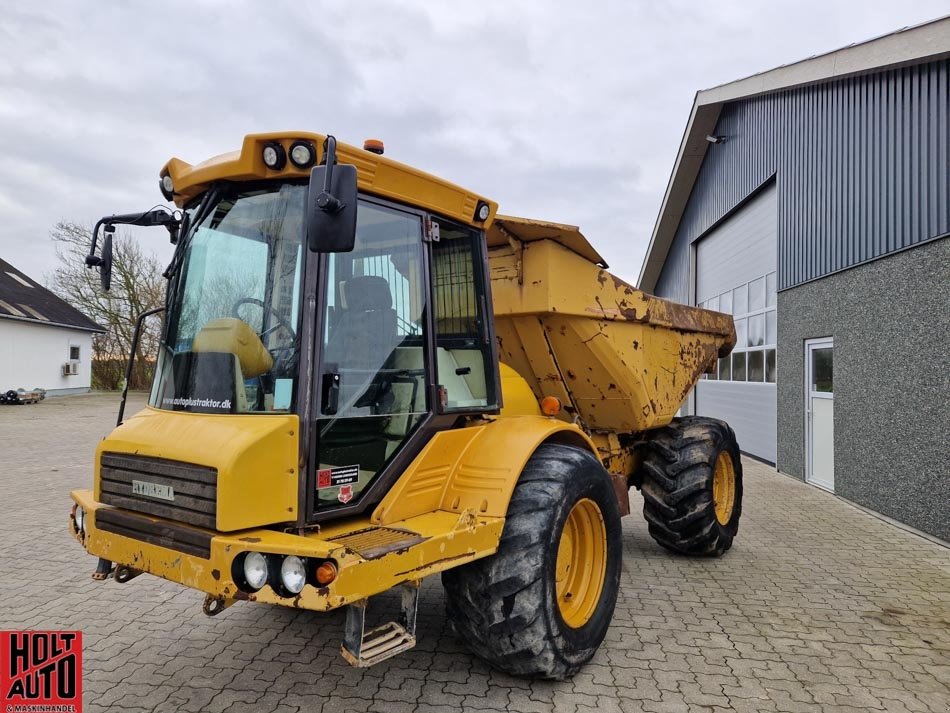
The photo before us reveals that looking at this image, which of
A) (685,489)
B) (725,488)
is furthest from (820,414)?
(685,489)

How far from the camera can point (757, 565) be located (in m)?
5.87

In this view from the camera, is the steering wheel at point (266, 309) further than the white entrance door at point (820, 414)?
No

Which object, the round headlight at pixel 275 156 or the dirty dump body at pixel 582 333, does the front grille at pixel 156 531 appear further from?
the dirty dump body at pixel 582 333

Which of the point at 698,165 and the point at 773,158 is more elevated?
the point at 698,165

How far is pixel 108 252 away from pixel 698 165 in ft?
51.9

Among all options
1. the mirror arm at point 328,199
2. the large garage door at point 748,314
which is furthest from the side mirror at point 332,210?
the large garage door at point 748,314

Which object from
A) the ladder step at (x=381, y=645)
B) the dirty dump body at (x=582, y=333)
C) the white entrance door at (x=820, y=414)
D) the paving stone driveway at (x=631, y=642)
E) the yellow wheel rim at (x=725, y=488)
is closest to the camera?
the ladder step at (x=381, y=645)

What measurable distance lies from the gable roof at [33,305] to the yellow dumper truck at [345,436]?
25.4 meters

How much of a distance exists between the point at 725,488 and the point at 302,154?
209 inches

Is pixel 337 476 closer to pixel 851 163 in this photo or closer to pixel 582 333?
pixel 582 333

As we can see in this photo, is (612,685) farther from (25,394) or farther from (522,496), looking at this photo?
(25,394)

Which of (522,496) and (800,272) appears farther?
(800,272)

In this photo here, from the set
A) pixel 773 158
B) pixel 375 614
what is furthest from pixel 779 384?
pixel 375 614

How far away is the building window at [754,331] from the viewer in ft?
40.1
